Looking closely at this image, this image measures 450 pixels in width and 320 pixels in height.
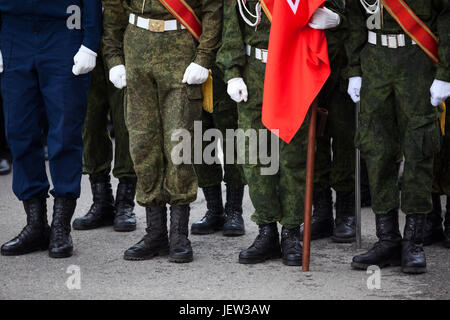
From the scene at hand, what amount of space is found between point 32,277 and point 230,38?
5.50ft

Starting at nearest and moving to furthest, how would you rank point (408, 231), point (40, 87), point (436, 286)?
point (436, 286) → point (408, 231) → point (40, 87)

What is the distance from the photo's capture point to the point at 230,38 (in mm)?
4496

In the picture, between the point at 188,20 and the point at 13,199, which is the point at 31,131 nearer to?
the point at 188,20

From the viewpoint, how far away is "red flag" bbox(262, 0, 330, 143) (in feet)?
14.0

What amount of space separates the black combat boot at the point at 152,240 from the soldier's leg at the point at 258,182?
489 millimetres

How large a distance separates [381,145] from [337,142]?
777mm

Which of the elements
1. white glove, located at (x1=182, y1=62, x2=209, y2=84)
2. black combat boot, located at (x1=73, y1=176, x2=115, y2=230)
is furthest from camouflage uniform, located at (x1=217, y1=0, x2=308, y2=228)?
black combat boot, located at (x1=73, y1=176, x2=115, y2=230)

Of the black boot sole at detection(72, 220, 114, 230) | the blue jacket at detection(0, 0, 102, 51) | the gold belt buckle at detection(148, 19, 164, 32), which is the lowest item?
the black boot sole at detection(72, 220, 114, 230)

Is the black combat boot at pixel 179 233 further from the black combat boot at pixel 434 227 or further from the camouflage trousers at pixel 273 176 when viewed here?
the black combat boot at pixel 434 227

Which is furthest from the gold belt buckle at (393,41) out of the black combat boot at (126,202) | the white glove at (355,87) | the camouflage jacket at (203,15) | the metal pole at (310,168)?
the black combat boot at (126,202)

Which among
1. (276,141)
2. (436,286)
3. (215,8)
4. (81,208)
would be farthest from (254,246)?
(81,208)

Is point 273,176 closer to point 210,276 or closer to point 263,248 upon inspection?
point 263,248

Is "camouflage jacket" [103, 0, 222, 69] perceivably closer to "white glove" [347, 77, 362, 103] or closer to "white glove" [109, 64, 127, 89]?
"white glove" [109, 64, 127, 89]

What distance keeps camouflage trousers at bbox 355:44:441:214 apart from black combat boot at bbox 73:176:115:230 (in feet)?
6.46
